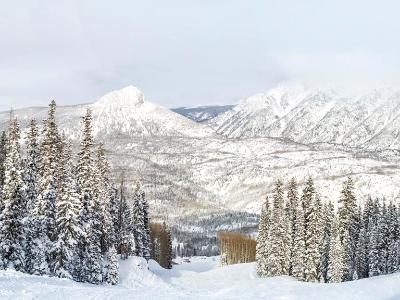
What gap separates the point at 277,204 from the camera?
89.2m

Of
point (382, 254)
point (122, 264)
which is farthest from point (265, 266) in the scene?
point (122, 264)

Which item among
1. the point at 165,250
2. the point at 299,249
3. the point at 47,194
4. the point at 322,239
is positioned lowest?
the point at 165,250

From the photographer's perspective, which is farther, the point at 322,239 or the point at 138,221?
the point at 138,221

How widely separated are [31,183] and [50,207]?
3267 mm

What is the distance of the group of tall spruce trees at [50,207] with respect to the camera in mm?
48469

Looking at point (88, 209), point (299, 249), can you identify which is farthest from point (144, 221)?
point (88, 209)

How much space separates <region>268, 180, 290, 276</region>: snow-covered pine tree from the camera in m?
86.4

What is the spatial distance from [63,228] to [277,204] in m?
45.1

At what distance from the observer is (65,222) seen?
51.6m

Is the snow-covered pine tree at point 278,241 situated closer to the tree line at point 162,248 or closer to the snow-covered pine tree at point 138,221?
the snow-covered pine tree at point 138,221

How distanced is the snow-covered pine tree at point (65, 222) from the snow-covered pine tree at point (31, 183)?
7.47 feet

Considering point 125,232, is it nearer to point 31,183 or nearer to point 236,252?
point 31,183

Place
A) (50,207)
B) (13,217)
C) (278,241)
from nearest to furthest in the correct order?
(13,217)
(50,207)
(278,241)

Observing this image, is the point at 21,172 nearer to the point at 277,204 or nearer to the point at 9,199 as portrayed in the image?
the point at 9,199
